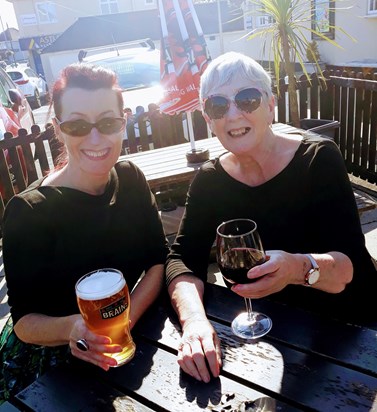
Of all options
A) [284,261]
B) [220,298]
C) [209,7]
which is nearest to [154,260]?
[220,298]

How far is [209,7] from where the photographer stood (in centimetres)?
3612

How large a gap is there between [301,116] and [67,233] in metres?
5.06

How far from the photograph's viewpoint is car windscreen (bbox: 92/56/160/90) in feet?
23.6

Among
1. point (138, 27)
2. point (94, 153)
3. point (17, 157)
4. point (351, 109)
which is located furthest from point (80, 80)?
point (138, 27)

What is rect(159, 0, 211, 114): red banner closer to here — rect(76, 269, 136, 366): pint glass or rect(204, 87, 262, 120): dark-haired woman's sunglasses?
rect(204, 87, 262, 120): dark-haired woman's sunglasses

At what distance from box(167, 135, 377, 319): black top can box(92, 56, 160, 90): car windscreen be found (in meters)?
5.46

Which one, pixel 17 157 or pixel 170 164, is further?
pixel 17 157

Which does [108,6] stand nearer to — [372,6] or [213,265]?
[372,6]

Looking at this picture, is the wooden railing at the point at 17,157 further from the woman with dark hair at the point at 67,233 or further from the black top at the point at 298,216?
the black top at the point at 298,216

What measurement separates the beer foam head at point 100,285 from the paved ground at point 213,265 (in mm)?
2430

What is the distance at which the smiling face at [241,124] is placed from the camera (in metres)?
1.86

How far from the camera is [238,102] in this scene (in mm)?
1848

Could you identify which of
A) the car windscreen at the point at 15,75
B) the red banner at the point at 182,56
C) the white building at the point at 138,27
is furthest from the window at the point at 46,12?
the red banner at the point at 182,56

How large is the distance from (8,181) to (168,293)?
3.67 metres
